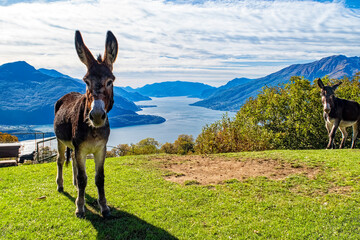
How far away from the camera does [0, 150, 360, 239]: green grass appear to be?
216 inches

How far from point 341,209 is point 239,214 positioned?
2.67 metres

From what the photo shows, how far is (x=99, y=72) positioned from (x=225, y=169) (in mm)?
7547

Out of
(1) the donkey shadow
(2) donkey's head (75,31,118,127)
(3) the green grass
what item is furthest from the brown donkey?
(3) the green grass

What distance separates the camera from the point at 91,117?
446 cm

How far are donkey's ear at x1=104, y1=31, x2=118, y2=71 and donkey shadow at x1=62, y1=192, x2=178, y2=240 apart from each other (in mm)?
3720

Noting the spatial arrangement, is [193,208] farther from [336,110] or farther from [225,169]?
[336,110]

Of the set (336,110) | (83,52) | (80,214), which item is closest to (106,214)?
(80,214)

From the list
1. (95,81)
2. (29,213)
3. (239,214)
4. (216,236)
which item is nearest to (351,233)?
(239,214)

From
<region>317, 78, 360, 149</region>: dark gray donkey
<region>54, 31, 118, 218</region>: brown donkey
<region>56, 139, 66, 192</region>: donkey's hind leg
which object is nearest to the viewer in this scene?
<region>54, 31, 118, 218</region>: brown donkey

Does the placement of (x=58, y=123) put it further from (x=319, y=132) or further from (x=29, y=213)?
(x=319, y=132)

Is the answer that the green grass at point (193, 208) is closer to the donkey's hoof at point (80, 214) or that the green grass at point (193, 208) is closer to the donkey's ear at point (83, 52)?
the donkey's hoof at point (80, 214)

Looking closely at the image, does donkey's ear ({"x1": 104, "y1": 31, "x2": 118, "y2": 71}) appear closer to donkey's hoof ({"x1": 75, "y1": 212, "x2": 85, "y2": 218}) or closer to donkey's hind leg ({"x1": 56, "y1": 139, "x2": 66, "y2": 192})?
donkey's hoof ({"x1": 75, "y1": 212, "x2": 85, "y2": 218})

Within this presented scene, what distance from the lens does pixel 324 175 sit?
28.8ft

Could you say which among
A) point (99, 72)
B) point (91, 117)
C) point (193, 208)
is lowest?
point (193, 208)
